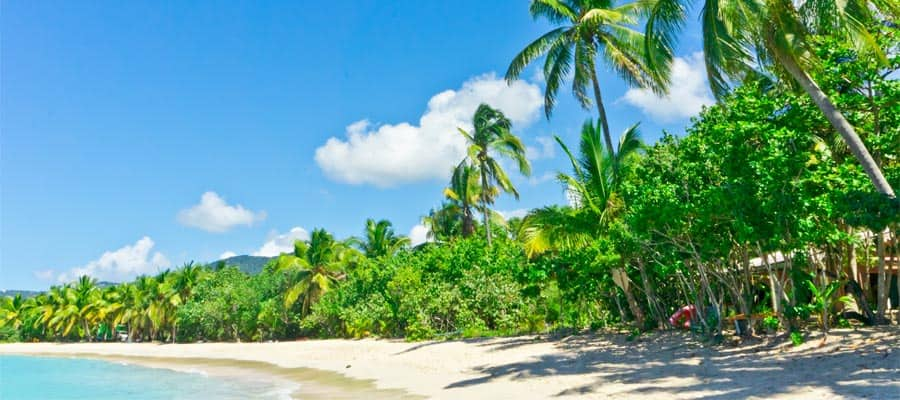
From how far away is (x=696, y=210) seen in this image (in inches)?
440

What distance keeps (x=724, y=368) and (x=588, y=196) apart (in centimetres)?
630

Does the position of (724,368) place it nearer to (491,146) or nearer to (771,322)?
(771,322)

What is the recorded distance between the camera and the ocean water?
15.1 m

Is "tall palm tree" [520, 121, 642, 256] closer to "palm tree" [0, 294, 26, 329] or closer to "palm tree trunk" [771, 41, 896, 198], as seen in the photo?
"palm tree trunk" [771, 41, 896, 198]

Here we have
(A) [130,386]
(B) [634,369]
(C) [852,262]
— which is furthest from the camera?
(A) [130,386]

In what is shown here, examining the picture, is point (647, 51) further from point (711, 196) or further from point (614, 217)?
point (614, 217)

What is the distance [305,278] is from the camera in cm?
3366

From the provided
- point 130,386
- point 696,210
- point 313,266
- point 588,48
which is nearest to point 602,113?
point 588,48

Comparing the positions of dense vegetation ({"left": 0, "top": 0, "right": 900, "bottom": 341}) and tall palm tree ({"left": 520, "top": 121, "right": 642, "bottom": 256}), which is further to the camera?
tall palm tree ({"left": 520, "top": 121, "right": 642, "bottom": 256})

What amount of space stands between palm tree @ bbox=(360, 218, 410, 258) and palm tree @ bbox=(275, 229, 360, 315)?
5.57 feet

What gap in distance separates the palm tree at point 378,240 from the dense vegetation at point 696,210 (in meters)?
5.95

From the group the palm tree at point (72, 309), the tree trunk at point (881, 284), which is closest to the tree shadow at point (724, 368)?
the tree trunk at point (881, 284)

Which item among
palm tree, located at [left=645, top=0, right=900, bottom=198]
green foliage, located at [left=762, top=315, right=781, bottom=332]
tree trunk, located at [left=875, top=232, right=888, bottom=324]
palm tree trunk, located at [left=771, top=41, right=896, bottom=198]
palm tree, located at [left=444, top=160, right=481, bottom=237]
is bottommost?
green foliage, located at [left=762, top=315, right=781, bottom=332]

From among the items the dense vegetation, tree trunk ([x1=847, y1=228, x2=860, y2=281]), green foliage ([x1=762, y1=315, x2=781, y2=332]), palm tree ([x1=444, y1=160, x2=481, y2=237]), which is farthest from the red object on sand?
palm tree ([x1=444, y1=160, x2=481, y2=237])
